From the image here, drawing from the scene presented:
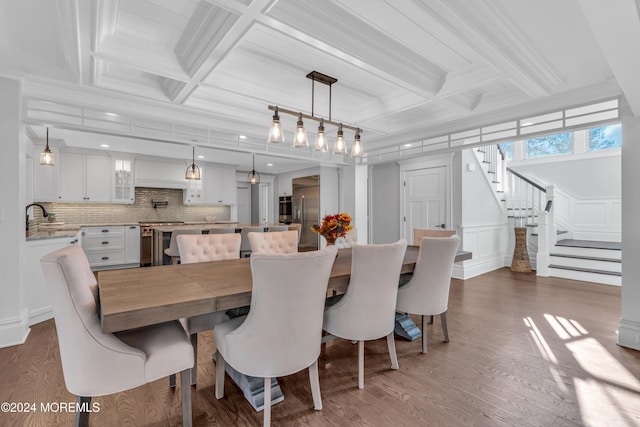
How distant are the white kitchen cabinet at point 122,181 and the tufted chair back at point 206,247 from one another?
14.9 ft

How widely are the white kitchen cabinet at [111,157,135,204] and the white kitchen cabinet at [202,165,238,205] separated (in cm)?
153

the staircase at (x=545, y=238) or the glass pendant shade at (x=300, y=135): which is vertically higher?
the glass pendant shade at (x=300, y=135)

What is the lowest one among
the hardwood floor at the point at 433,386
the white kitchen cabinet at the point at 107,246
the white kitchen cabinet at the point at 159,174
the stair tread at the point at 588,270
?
the hardwood floor at the point at 433,386

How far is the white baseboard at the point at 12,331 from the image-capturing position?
2.48m

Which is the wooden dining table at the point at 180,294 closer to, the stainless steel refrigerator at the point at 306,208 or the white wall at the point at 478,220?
the white wall at the point at 478,220

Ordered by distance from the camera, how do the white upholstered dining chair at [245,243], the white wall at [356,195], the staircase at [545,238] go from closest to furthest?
the white upholstered dining chair at [245,243] → the staircase at [545,238] → the white wall at [356,195]

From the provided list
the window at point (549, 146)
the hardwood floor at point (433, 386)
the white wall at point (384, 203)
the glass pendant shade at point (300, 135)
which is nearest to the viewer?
the hardwood floor at point (433, 386)

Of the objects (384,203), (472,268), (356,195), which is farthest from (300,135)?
(472,268)

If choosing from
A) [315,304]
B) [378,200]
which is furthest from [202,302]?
[378,200]

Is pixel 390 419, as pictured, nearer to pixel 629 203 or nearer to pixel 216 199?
pixel 629 203

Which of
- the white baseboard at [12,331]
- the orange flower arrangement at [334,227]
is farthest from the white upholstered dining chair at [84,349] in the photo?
the white baseboard at [12,331]

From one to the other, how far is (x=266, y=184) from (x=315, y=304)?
7.88m

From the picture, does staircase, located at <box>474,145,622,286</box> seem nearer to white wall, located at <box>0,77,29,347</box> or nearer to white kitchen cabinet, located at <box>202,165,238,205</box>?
white kitchen cabinet, located at <box>202,165,238,205</box>

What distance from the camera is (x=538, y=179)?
673 cm
